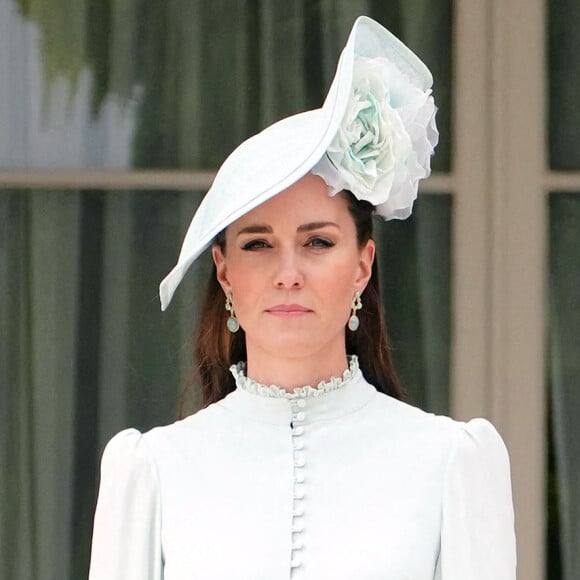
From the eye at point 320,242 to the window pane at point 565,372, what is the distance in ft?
5.12

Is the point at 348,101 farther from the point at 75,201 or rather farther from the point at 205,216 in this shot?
the point at 75,201

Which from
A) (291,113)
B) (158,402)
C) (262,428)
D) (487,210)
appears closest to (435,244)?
(487,210)

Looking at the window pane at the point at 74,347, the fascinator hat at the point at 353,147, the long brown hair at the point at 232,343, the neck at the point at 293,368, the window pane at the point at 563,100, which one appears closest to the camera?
the fascinator hat at the point at 353,147

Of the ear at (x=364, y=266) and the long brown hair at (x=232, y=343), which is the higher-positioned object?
the ear at (x=364, y=266)

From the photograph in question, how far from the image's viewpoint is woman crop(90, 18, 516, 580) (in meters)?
2.89

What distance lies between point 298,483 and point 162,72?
1.64 m

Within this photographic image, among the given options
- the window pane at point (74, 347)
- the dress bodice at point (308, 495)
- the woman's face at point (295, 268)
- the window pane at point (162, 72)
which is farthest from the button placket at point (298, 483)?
the window pane at point (162, 72)

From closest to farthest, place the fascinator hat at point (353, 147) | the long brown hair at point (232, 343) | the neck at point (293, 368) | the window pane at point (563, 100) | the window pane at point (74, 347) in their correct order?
the fascinator hat at point (353, 147) < the neck at point (293, 368) < the long brown hair at point (232, 343) < the window pane at point (74, 347) < the window pane at point (563, 100)

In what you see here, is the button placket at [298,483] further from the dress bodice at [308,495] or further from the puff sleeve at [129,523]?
the puff sleeve at [129,523]

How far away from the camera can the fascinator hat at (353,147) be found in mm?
2861

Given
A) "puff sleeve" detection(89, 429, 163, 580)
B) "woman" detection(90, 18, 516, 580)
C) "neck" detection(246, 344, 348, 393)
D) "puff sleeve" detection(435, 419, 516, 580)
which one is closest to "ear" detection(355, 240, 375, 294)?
"woman" detection(90, 18, 516, 580)

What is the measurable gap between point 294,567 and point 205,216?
55cm

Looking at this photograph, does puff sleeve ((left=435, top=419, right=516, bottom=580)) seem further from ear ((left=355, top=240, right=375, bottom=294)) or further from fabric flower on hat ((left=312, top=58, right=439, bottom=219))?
fabric flower on hat ((left=312, top=58, right=439, bottom=219))

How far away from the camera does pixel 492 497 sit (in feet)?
9.62
